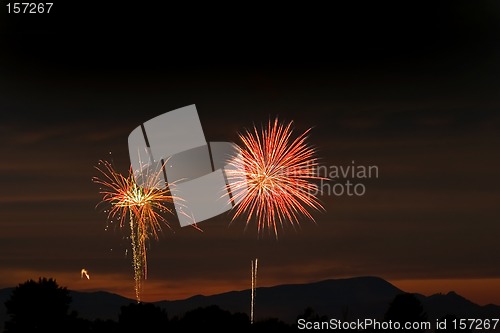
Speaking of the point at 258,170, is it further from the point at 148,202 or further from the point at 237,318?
the point at 237,318

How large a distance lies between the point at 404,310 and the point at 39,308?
133 feet

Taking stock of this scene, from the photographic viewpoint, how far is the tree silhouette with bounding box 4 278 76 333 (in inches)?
4377

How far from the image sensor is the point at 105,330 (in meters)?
114

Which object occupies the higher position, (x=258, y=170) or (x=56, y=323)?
(x=258, y=170)

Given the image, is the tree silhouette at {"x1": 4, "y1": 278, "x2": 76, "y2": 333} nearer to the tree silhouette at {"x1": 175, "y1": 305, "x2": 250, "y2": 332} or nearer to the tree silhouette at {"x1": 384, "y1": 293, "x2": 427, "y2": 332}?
the tree silhouette at {"x1": 175, "y1": 305, "x2": 250, "y2": 332}

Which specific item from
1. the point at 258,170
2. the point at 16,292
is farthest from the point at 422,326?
the point at 16,292

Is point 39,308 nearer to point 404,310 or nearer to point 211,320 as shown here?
point 211,320

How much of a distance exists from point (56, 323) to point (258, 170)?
1810 inches

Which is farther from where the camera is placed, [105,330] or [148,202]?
[105,330]

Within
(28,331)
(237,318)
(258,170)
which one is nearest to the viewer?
(258,170)

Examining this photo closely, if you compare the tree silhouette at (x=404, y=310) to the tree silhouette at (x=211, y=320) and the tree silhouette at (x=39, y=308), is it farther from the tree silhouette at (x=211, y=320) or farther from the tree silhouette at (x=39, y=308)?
the tree silhouette at (x=39, y=308)

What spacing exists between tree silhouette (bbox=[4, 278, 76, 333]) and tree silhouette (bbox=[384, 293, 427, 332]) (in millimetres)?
35219

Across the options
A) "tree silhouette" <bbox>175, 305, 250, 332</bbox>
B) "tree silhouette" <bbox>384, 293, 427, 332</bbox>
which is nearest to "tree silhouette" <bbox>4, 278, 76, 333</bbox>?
"tree silhouette" <bbox>175, 305, 250, 332</bbox>

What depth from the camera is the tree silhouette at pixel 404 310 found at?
405ft
